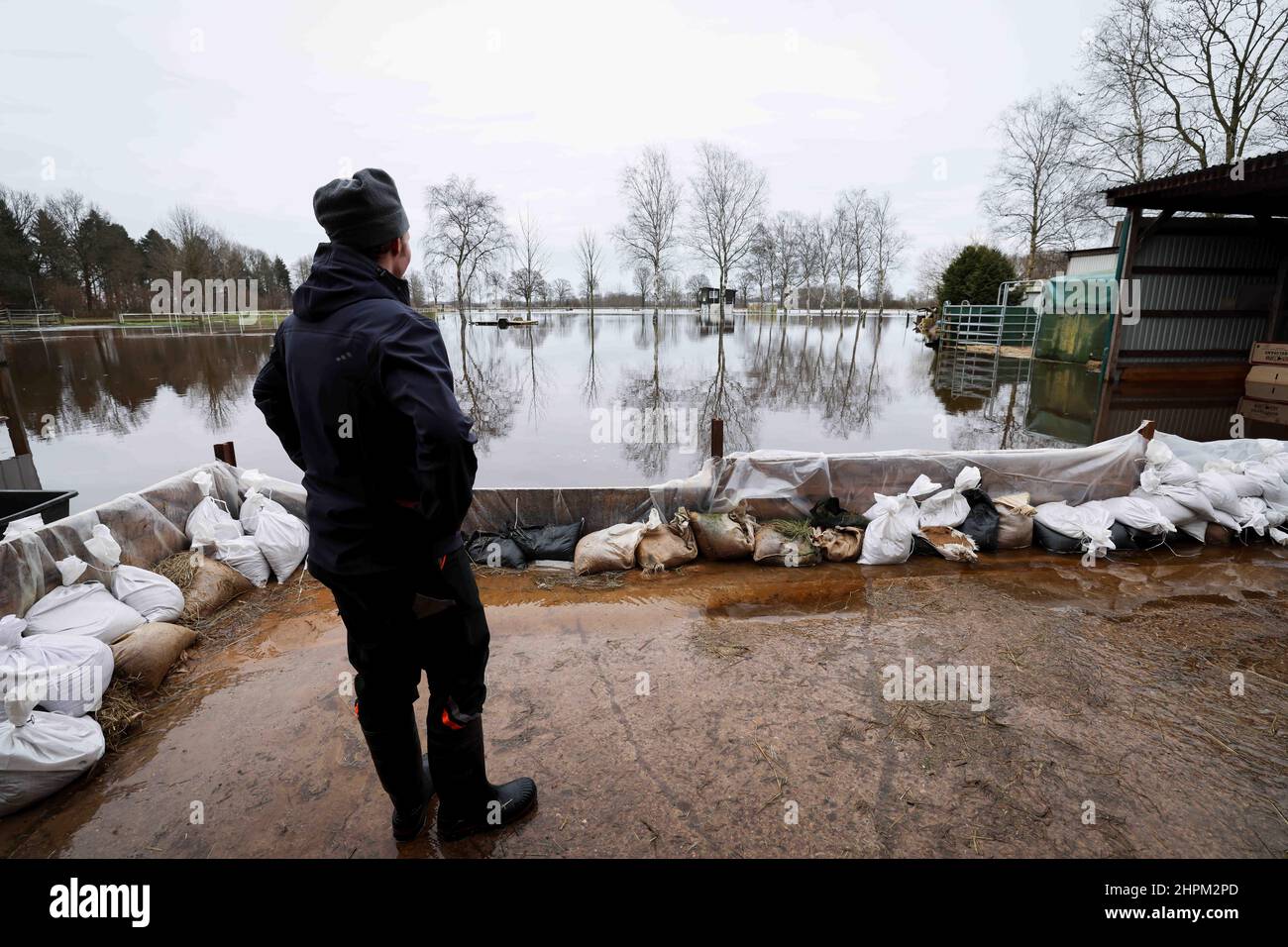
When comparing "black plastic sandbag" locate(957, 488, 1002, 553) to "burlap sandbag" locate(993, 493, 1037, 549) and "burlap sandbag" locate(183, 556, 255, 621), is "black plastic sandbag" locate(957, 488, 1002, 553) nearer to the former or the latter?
"burlap sandbag" locate(993, 493, 1037, 549)

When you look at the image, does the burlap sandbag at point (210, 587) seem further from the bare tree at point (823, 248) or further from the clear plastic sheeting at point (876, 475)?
the bare tree at point (823, 248)

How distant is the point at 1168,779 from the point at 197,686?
434 cm

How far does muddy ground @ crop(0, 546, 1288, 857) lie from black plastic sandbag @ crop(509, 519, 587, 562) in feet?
1.71

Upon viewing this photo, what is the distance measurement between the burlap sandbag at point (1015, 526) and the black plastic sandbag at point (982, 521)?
0.15 feet

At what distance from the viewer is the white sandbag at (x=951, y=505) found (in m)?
4.57

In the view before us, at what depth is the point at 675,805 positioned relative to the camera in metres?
2.13

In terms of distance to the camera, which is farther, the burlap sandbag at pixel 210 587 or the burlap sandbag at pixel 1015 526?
the burlap sandbag at pixel 1015 526

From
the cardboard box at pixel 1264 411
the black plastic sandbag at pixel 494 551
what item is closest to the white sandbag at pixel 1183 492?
the black plastic sandbag at pixel 494 551

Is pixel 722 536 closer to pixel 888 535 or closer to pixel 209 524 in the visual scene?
pixel 888 535

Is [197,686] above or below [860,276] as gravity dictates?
below

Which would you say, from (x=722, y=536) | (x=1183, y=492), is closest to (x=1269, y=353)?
(x=1183, y=492)

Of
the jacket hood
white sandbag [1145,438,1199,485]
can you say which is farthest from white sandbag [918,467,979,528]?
the jacket hood

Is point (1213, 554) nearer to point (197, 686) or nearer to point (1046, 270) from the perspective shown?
point (197, 686)
